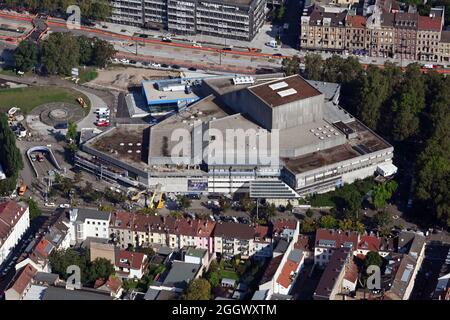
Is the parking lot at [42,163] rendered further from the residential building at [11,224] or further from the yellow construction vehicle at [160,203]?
the yellow construction vehicle at [160,203]

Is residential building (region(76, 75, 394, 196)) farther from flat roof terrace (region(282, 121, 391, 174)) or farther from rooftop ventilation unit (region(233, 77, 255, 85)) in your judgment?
rooftop ventilation unit (region(233, 77, 255, 85))

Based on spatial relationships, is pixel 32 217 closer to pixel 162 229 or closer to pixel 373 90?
pixel 162 229

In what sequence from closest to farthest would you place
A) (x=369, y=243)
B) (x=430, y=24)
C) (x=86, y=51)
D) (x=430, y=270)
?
(x=430, y=270)
(x=369, y=243)
(x=86, y=51)
(x=430, y=24)

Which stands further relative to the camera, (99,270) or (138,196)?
(138,196)

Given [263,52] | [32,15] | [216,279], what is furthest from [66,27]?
[216,279]

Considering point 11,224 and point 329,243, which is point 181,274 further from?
point 11,224

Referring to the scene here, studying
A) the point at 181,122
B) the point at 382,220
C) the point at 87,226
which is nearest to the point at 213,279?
the point at 87,226

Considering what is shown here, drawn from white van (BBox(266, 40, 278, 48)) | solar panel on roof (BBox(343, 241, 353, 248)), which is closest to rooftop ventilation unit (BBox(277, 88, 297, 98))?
solar panel on roof (BBox(343, 241, 353, 248))
